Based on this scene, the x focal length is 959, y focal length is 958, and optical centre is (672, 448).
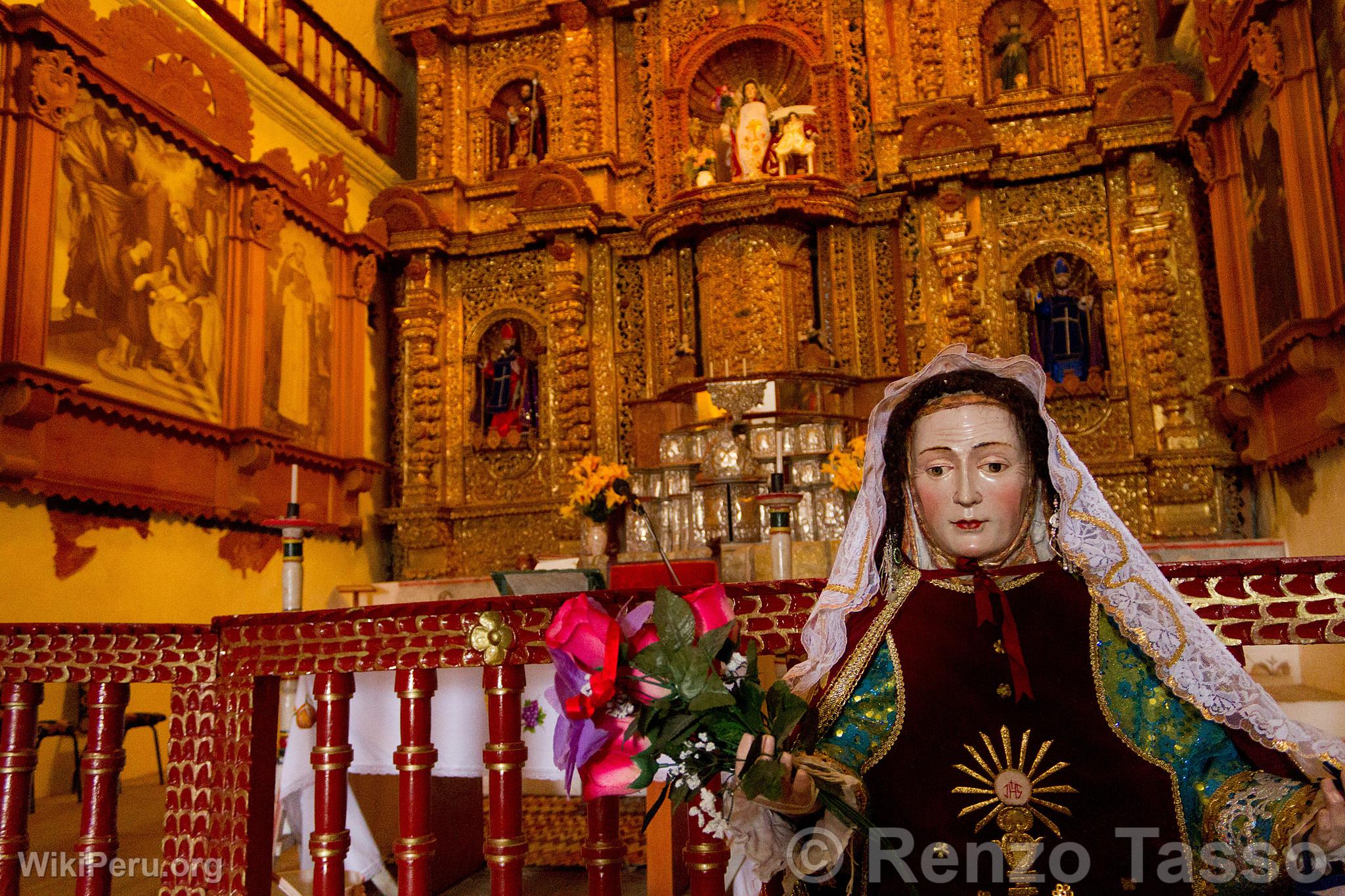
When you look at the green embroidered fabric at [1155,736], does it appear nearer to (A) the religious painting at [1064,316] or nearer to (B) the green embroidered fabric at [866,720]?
(B) the green embroidered fabric at [866,720]

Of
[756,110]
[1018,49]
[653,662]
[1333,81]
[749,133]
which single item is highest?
[1018,49]

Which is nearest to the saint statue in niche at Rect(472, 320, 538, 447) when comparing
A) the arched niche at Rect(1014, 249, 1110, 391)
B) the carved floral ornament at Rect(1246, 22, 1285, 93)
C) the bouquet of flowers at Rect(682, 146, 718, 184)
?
the bouquet of flowers at Rect(682, 146, 718, 184)

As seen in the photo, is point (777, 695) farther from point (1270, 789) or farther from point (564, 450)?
point (564, 450)

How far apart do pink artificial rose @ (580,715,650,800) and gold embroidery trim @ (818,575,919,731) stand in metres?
0.54

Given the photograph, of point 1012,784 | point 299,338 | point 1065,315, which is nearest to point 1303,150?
point 1065,315

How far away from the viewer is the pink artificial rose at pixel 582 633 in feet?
5.12

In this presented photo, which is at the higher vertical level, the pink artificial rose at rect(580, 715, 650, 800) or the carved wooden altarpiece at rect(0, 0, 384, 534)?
the carved wooden altarpiece at rect(0, 0, 384, 534)

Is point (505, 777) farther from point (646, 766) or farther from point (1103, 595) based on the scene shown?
point (1103, 595)

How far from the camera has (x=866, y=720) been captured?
199cm

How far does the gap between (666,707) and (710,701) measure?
8cm

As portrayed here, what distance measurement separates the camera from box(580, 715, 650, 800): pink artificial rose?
5.10 ft

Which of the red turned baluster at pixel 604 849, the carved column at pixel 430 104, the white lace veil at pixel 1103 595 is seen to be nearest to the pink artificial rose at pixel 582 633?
the white lace veil at pixel 1103 595

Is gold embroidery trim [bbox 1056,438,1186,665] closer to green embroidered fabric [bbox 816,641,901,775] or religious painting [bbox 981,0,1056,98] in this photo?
green embroidered fabric [bbox 816,641,901,775]

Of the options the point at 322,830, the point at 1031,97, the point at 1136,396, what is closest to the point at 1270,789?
the point at 322,830
